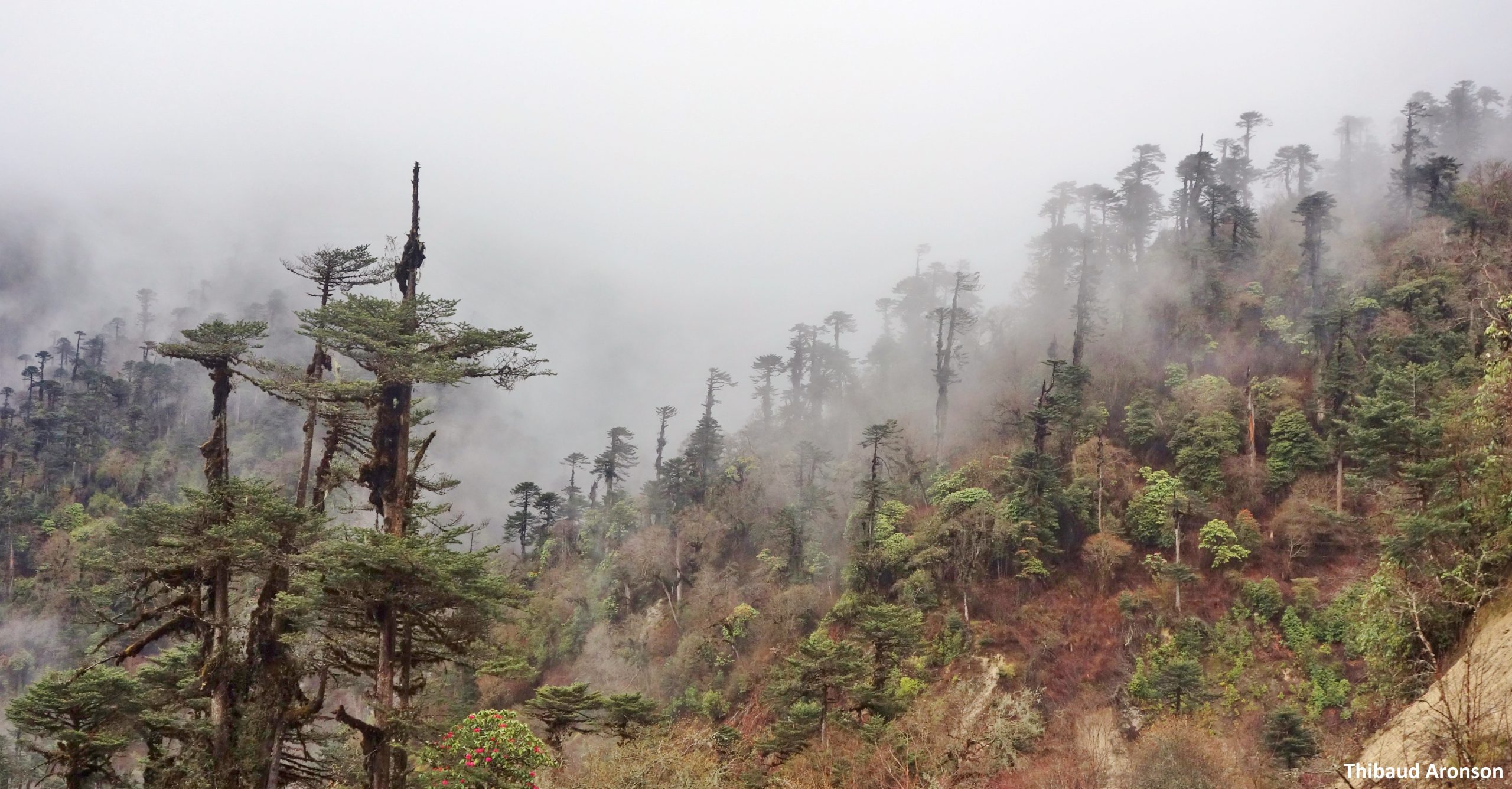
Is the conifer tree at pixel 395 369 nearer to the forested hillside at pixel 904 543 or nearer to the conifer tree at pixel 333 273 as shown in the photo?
the forested hillside at pixel 904 543

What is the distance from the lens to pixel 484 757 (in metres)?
13.4

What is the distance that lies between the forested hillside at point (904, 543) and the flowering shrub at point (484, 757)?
7 cm

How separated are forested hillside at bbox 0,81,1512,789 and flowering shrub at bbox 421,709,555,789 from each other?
0.24 feet

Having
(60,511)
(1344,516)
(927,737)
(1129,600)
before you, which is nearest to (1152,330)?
(1344,516)

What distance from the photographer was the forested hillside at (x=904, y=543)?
601 inches

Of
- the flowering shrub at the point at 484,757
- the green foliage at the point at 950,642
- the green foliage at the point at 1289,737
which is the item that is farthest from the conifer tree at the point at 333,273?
the green foliage at the point at 1289,737

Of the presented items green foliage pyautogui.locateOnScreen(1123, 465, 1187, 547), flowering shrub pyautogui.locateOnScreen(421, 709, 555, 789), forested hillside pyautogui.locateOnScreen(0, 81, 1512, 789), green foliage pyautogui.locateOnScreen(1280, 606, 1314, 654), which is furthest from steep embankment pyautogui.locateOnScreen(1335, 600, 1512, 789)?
green foliage pyautogui.locateOnScreen(1123, 465, 1187, 547)

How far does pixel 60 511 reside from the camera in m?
63.0

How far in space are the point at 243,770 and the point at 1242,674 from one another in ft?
103

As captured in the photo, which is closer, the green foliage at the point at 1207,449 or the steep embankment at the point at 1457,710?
the steep embankment at the point at 1457,710

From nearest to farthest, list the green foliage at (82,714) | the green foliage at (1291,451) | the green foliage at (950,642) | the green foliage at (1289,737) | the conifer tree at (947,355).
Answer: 1. the green foliage at (82,714)
2. the green foliage at (1289,737)
3. the green foliage at (1291,451)
4. the green foliage at (950,642)
5. the conifer tree at (947,355)

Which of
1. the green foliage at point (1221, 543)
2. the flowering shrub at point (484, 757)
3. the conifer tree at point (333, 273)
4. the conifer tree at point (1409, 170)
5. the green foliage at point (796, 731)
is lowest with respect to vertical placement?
the green foliage at point (796, 731)

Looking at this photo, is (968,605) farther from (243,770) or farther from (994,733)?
(243,770)

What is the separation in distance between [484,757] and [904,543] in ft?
88.1
